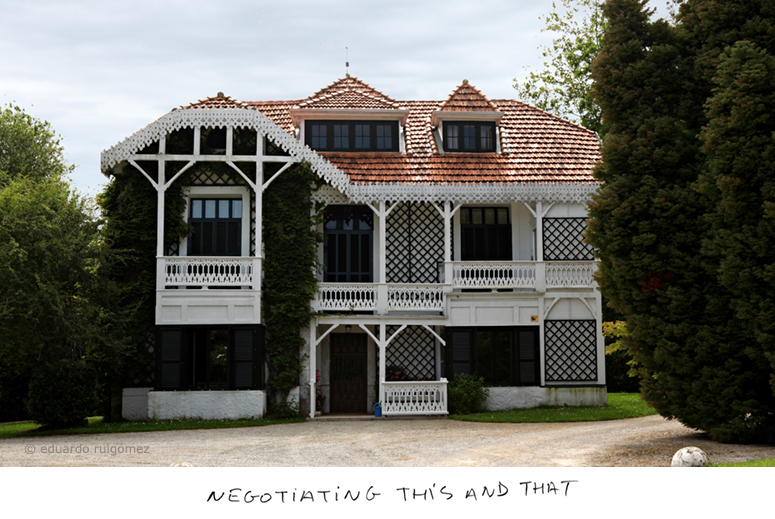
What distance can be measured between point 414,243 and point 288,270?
13.1ft

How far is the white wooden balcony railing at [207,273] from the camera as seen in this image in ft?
67.6

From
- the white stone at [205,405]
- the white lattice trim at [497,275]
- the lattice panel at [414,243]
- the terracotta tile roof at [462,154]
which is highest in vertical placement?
the terracotta tile roof at [462,154]

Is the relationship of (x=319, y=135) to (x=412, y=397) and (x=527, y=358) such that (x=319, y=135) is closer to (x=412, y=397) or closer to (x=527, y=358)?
(x=412, y=397)

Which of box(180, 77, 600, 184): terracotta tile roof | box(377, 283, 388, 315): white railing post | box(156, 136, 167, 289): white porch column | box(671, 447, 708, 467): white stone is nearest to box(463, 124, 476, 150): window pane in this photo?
box(180, 77, 600, 184): terracotta tile roof

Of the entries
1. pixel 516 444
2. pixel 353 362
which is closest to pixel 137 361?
pixel 353 362

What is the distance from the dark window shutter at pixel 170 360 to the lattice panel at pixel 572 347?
10.4 meters

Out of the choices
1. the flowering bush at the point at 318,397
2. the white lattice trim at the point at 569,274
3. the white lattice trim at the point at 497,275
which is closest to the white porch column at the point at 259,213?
the flowering bush at the point at 318,397

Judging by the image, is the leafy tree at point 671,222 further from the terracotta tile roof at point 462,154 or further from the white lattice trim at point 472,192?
the terracotta tile roof at point 462,154

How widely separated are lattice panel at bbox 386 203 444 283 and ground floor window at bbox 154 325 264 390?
4.68m

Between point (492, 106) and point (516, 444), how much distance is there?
13.0 metres

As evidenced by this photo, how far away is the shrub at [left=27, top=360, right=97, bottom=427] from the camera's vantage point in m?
18.2

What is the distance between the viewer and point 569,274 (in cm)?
2205

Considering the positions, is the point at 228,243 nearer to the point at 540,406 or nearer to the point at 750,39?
the point at 540,406

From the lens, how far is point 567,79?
3459cm
